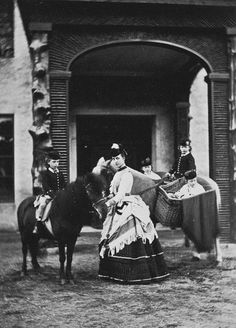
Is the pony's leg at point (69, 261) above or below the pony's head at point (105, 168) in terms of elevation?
below

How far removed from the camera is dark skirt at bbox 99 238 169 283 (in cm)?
709

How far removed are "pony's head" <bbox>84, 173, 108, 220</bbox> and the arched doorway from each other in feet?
24.4

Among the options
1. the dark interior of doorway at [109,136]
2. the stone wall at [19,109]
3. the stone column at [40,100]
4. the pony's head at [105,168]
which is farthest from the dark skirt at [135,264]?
the dark interior of doorway at [109,136]

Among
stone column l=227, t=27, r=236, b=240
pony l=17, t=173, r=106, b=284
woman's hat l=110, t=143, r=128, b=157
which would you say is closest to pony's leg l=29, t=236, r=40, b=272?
pony l=17, t=173, r=106, b=284

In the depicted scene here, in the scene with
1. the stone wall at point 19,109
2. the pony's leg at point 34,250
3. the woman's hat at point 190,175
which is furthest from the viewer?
the stone wall at point 19,109

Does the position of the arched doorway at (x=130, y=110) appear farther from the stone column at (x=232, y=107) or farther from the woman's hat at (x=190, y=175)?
the woman's hat at (x=190, y=175)

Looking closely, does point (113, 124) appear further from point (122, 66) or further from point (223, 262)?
point (223, 262)

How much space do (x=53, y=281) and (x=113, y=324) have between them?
2470 mm


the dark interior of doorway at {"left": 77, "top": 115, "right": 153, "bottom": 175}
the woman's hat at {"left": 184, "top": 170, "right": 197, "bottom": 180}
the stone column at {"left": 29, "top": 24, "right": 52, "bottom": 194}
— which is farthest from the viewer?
the dark interior of doorway at {"left": 77, "top": 115, "right": 153, "bottom": 175}

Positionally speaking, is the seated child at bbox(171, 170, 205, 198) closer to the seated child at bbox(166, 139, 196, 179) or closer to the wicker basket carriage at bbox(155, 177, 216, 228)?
the wicker basket carriage at bbox(155, 177, 216, 228)

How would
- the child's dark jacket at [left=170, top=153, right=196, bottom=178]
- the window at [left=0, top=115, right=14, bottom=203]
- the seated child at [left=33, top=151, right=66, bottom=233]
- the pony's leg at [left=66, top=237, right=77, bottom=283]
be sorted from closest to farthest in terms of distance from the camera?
the pony's leg at [left=66, top=237, right=77, bottom=283], the seated child at [left=33, top=151, right=66, bottom=233], the child's dark jacket at [left=170, top=153, right=196, bottom=178], the window at [left=0, top=115, right=14, bottom=203]

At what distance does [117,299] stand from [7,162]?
8027 millimetres

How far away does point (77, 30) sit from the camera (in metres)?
10.5

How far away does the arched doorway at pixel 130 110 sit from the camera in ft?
46.8
